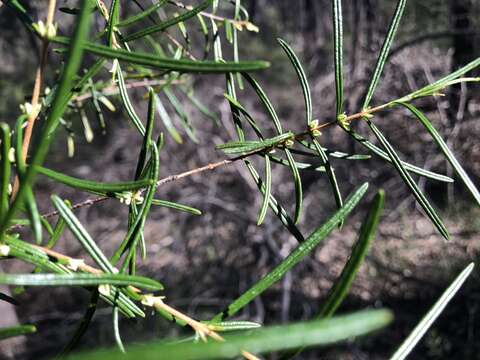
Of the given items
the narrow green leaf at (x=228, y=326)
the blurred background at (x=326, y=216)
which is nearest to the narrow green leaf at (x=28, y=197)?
the narrow green leaf at (x=228, y=326)

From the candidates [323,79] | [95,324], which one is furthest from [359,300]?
[95,324]

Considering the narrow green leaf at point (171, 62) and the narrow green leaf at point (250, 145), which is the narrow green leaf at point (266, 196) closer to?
the narrow green leaf at point (250, 145)

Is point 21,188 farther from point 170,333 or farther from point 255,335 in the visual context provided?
point 170,333

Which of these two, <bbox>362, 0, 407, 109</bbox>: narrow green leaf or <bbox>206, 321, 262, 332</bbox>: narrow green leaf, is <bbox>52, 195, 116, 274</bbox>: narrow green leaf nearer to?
<bbox>206, 321, 262, 332</bbox>: narrow green leaf

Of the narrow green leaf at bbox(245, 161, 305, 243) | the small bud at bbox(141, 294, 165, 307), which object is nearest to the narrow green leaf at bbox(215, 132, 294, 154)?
the narrow green leaf at bbox(245, 161, 305, 243)

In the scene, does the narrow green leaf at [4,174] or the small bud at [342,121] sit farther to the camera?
the small bud at [342,121]

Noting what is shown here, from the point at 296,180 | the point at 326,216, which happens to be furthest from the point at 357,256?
the point at 326,216
